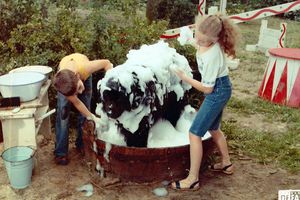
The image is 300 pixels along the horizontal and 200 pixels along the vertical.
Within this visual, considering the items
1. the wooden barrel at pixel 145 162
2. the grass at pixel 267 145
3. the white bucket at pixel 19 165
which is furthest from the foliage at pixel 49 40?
the grass at pixel 267 145

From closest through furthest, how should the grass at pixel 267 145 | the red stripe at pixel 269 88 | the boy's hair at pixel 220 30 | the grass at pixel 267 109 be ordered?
the boy's hair at pixel 220 30, the grass at pixel 267 145, the grass at pixel 267 109, the red stripe at pixel 269 88

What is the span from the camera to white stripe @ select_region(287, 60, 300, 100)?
5523 millimetres

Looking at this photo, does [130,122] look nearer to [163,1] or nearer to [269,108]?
[269,108]

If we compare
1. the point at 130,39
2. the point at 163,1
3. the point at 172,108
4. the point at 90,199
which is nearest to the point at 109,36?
the point at 130,39

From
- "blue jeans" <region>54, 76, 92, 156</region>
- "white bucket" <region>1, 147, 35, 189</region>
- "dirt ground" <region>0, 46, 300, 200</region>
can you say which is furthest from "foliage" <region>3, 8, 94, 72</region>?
"white bucket" <region>1, 147, 35, 189</region>

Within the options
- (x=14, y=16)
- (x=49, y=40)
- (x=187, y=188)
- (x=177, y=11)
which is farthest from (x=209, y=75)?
(x=177, y=11)

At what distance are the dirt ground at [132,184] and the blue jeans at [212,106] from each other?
0.59 m

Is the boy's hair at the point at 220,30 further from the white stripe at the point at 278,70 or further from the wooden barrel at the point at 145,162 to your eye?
the white stripe at the point at 278,70

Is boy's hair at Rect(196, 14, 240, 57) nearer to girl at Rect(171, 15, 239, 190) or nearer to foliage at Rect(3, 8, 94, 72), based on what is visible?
girl at Rect(171, 15, 239, 190)

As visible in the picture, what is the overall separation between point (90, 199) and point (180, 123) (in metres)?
1.16

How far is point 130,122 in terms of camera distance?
339 cm

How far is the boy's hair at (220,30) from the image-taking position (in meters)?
3.20

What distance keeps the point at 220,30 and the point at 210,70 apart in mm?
329

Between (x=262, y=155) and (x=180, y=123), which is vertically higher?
(x=180, y=123)
